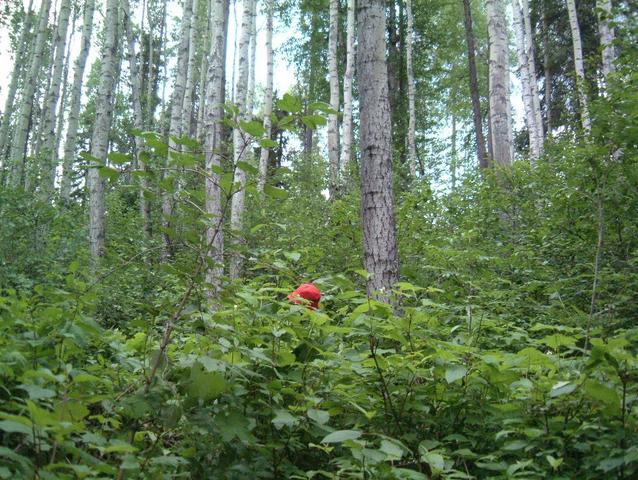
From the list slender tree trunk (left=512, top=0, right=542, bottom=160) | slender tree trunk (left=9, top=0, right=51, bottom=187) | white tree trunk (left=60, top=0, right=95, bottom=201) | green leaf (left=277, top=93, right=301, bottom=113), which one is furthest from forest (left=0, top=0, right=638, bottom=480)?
slender tree trunk (left=512, top=0, right=542, bottom=160)

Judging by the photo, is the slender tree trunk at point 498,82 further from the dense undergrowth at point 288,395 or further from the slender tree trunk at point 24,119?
the slender tree trunk at point 24,119

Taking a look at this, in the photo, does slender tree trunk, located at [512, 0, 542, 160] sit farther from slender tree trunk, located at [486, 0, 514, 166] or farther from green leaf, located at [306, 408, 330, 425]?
green leaf, located at [306, 408, 330, 425]

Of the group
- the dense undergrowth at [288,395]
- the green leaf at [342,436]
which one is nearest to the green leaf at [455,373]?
the dense undergrowth at [288,395]

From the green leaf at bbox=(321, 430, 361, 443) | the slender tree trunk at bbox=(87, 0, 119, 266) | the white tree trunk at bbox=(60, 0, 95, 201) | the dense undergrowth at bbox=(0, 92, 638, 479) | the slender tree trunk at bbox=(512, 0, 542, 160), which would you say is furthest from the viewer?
the slender tree trunk at bbox=(512, 0, 542, 160)

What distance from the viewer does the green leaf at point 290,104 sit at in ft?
7.47

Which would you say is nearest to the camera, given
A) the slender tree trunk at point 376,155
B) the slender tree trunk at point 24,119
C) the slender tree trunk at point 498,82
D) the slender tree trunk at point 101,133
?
the slender tree trunk at point 376,155

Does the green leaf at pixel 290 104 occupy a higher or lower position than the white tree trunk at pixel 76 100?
lower

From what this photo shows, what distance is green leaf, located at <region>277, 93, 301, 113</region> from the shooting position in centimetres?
228

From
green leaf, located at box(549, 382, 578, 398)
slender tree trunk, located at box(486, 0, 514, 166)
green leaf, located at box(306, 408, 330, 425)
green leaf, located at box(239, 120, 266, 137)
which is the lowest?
green leaf, located at box(306, 408, 330, 425)

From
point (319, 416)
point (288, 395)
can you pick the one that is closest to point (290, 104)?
point (319, 416)

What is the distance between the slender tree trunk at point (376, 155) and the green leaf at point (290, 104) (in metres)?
2.81

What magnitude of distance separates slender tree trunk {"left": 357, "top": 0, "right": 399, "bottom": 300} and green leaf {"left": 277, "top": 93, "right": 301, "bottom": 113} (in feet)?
9.22

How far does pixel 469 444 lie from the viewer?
8.96ft

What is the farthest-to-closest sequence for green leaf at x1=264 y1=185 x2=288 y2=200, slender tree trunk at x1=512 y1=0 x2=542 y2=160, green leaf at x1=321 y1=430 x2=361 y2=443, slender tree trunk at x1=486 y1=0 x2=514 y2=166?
slender tree trunk at x1=512 y1=0 x2=542 y2=160 < slender tree trunk at x1=486 y1=0 x2=514 y2=166 < green leaf at x1=264 y1=185 x2=288 y2=200 < green leaf at x1=321 y1=430 x2=361 y2=443
